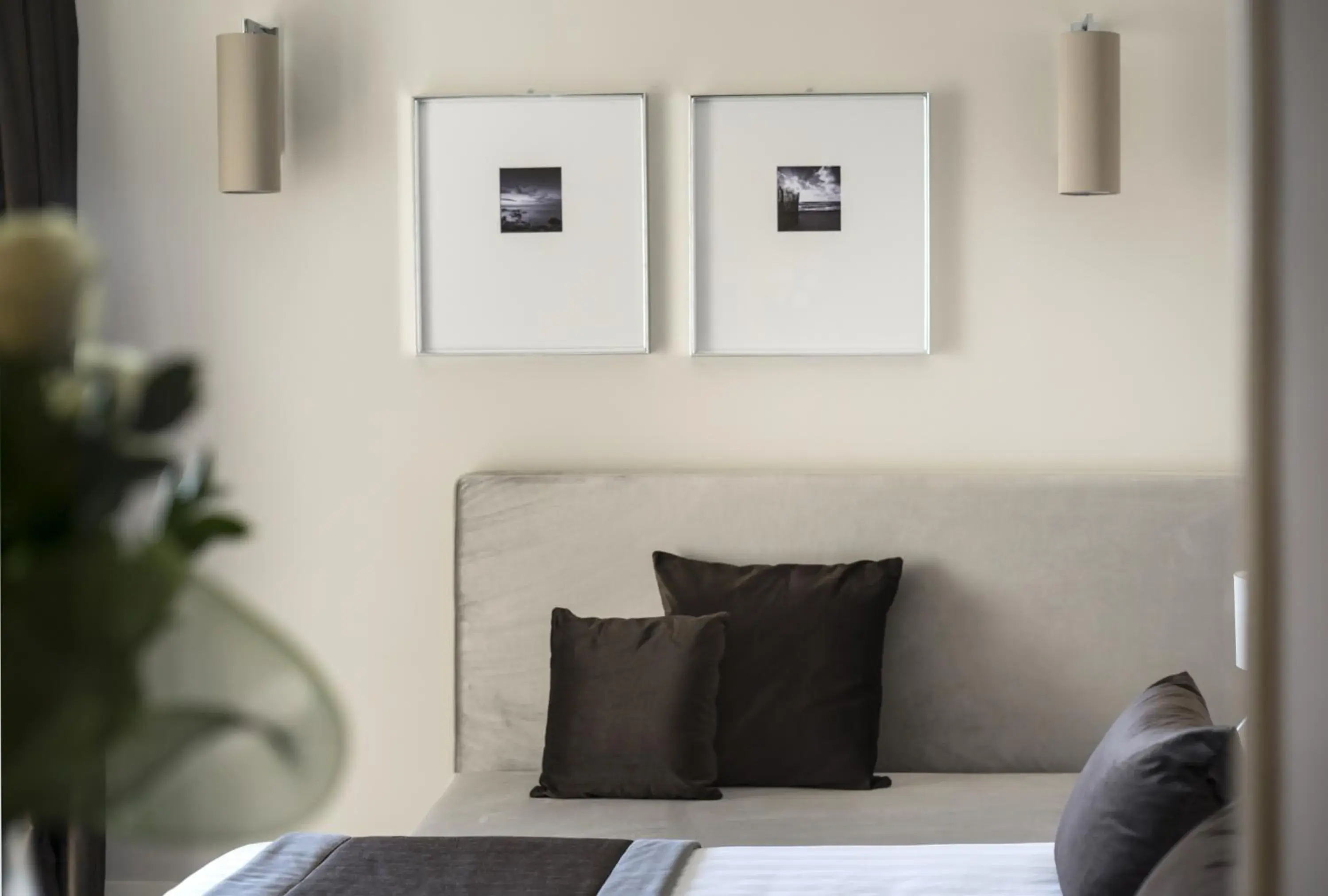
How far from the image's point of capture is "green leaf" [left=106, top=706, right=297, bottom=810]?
215mm

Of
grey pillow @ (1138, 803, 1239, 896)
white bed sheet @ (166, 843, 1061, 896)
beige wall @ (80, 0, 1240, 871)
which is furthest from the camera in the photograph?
beige wall @ (80, 0, 1240, 871)

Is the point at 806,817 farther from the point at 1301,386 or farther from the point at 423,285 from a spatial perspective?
the point at 1301,386

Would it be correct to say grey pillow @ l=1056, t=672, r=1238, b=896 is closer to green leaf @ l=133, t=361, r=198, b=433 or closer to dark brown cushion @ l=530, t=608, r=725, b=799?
dark brown cushion @ l=530, t=608, r=725, b=799

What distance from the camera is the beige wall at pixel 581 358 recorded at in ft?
10.3

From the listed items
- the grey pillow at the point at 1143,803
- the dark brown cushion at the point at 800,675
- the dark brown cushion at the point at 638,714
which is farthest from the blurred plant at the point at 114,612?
the dark brown cushion at the point at 800,675

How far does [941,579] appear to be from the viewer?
304 cm

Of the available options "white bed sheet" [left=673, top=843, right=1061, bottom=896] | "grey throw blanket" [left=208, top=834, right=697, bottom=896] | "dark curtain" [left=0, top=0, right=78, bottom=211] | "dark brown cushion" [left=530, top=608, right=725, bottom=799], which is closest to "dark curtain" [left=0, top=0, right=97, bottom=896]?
"dark curtain" [left=0, top=0, right=78, bottom=211]

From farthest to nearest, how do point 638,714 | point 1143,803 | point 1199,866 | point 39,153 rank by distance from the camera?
point 638,714
point 1143,803
point 1199,866
point 39,153

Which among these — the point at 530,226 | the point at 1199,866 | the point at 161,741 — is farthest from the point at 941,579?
the point at 161,741

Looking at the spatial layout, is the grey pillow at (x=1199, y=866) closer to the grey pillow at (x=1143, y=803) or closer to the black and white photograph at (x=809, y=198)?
the grey pillow at (x=1143, y=803)

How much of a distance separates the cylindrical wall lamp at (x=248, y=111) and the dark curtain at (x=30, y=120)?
5.29 feet

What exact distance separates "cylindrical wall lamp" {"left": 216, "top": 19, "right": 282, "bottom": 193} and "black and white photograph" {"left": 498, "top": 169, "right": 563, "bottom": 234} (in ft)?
1.75

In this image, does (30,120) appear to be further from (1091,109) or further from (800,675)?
(1091,109)

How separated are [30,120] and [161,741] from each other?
592 mm
